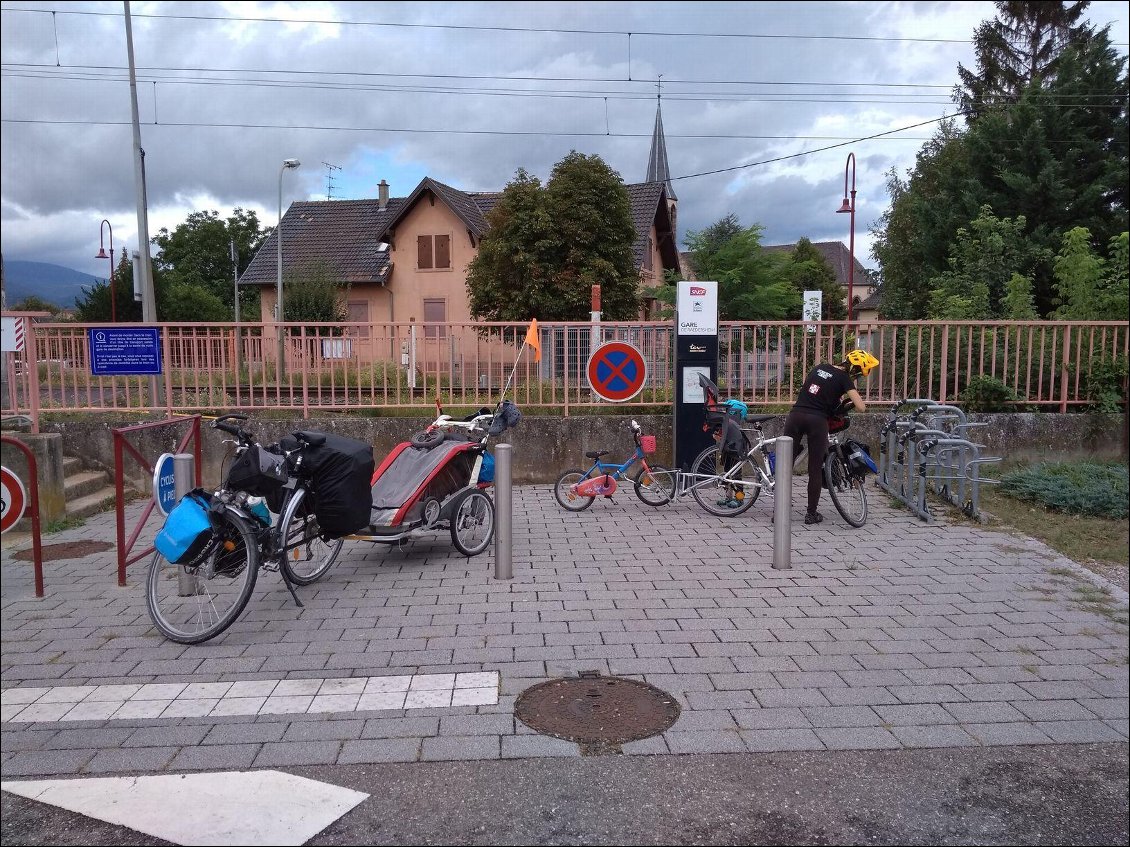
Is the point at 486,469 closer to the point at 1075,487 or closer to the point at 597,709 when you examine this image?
the point at 597,709

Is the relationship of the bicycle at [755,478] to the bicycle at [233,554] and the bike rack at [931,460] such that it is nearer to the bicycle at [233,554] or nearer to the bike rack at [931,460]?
the bike rack at [931,460]

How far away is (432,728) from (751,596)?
2787mm

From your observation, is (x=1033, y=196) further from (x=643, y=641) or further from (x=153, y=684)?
(x=153, y=684)

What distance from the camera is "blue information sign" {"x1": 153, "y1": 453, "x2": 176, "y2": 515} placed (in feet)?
18.5

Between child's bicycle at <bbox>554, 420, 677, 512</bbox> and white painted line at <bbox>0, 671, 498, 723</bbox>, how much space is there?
4.35 metres

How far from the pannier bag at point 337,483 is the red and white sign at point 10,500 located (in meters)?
2.47

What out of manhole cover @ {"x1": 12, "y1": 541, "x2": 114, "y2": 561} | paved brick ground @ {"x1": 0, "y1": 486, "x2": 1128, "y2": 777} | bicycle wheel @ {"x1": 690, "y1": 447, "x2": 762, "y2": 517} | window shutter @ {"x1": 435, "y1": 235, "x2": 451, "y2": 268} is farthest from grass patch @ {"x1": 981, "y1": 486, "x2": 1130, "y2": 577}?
A: window shutter @ {"x1": 435, "y1": 235, "x2": 451, "y2": 268}

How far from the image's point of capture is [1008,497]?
8383 mm

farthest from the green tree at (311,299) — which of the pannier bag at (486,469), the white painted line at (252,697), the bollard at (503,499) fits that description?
the white painted line at (252,697)

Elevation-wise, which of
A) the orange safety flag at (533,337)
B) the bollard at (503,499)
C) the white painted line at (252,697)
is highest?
the orange safety flag at (533,337)

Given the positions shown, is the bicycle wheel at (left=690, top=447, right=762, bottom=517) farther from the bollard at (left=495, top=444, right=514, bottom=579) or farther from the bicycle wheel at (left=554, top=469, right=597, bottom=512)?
the bollard at (left=495, top=444, right=514, bottom=579)

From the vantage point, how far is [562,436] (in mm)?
10500

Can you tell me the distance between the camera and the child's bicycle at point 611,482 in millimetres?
8820

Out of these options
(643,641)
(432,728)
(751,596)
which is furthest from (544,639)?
(751,596)
